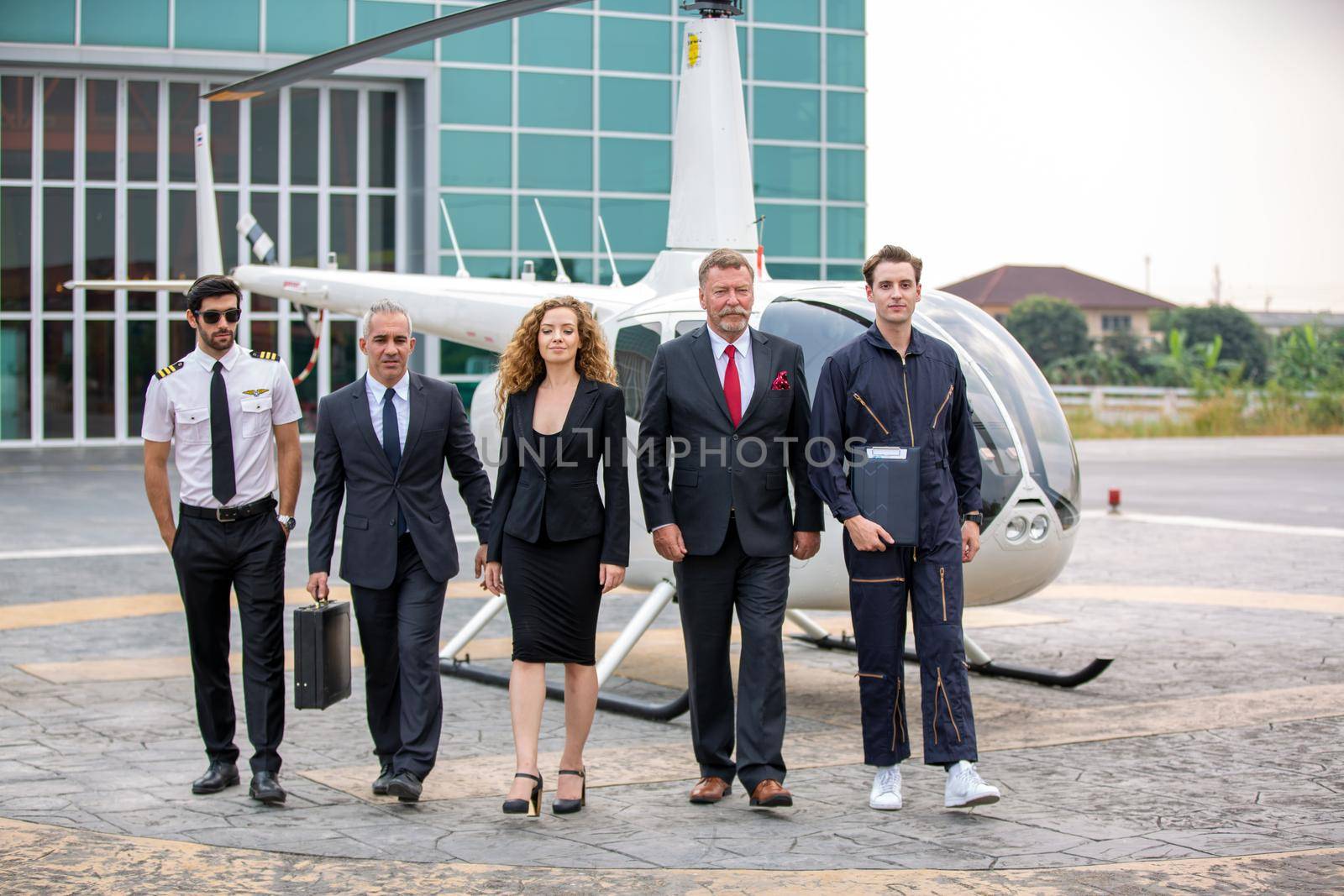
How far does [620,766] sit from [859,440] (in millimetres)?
1623

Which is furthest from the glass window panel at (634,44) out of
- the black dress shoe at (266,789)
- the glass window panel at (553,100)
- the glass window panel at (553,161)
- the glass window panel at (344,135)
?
the black dress shoe at (266,789)

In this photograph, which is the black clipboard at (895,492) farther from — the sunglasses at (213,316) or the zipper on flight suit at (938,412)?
the sunglasses at (213,316)

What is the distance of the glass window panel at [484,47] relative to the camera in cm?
2612

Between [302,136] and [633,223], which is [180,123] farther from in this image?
[633,223]

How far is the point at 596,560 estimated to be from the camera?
521 cm

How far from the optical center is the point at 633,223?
26828mm

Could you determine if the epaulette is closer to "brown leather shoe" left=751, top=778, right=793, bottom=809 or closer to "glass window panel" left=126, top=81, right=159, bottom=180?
"brown leather shoe" left=751, top=778, right=793, bottom=809

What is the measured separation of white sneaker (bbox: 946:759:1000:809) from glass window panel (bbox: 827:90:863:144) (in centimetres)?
2358

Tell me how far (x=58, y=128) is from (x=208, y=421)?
23.9 metres

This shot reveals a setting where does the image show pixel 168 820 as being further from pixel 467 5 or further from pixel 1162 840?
pixel 467 5

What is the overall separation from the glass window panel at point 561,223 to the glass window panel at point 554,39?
2.36 meters

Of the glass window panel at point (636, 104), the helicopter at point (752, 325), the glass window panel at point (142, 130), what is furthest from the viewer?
the glass window panel at point (142, 130)

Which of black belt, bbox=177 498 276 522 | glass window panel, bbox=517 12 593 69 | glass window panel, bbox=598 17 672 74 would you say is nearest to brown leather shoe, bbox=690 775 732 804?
black belt, bbox=177 498 276 522

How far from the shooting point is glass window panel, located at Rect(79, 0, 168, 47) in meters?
25.4
